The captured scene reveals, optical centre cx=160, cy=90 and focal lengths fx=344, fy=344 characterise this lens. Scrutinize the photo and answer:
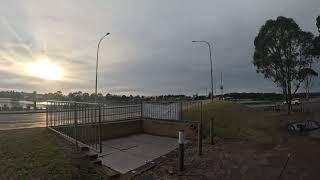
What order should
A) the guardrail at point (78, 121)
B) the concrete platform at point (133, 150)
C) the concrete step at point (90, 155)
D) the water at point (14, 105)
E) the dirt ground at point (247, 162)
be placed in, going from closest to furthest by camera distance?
the dirt ground at point (247, 162)
the concrete step at point (90, 155)
the guardrail at point (78, 121)
the concrete platform at point (133, 150)
the water at point (14, 105)

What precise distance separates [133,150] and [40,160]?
7.64 m

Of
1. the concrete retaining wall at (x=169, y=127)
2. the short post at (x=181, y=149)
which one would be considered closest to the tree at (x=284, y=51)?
the concrete retaining wall at (x=169, y=127)

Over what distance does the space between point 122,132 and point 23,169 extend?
12.3m

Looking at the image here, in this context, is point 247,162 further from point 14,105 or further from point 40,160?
point 14,105

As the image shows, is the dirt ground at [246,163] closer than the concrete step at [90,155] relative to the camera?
Yes

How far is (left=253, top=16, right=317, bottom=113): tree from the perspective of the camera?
3562 cm

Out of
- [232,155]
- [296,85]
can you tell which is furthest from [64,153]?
[296,85]

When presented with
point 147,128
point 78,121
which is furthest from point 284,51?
point 78,121

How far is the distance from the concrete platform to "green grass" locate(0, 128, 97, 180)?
7.44 feet

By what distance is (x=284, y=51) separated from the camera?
36250mm

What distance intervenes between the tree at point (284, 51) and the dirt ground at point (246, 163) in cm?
2228

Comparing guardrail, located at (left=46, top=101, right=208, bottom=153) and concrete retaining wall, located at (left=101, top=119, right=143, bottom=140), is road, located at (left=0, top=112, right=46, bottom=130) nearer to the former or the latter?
guardrail, located at (left=46, top=101, right=208, bottom=153)

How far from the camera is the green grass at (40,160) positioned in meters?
9.79

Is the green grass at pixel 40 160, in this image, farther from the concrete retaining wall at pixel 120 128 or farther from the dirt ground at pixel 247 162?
the concrete retaining wall at pixel 120 128
